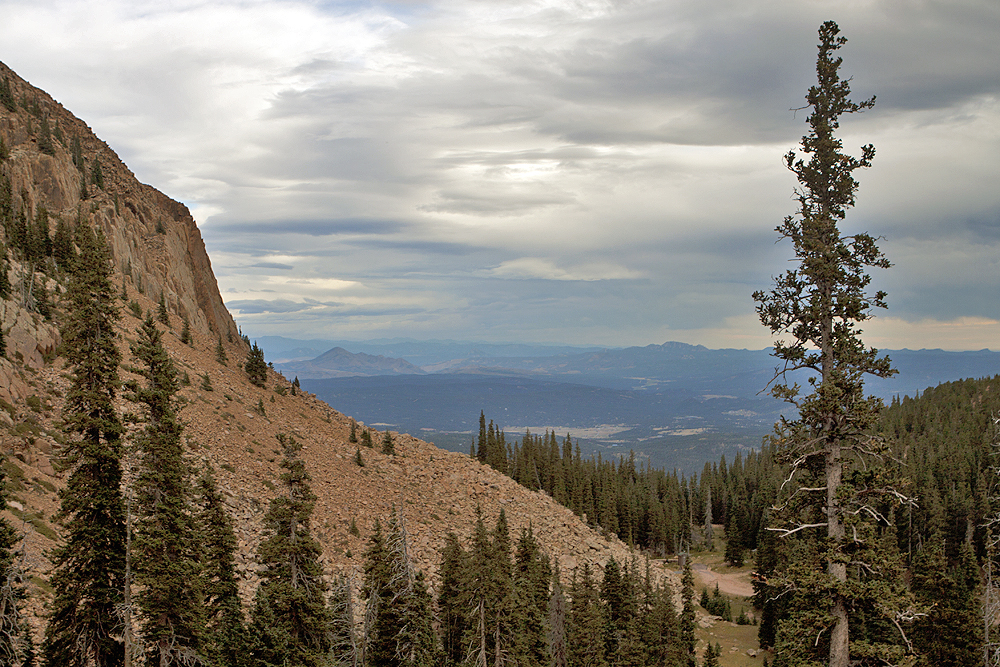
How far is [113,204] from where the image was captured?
235 ft

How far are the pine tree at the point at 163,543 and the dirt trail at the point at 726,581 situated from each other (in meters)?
90.9

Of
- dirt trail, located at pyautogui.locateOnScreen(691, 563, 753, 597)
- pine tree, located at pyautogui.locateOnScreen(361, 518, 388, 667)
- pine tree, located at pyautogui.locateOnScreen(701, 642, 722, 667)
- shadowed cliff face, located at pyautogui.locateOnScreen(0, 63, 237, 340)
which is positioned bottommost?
dirt trail, located at pyautogui.locateOnScreen(691, 563, 753, 597)

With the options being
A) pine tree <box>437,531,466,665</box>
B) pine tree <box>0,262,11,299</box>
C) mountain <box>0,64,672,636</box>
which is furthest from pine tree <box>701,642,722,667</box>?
pine tree <box>0,262,11,299</box>

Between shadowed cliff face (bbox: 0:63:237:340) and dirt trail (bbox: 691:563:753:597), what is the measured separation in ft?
285

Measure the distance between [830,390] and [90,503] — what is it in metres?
22.0

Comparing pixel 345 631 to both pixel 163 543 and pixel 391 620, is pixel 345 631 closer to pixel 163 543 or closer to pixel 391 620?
pixel 391 620

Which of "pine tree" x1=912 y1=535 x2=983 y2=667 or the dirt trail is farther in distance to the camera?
the dirt trail

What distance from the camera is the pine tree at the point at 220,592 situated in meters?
Answer: 23.8

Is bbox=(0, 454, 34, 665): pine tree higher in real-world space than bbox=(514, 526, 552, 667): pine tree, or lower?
higher

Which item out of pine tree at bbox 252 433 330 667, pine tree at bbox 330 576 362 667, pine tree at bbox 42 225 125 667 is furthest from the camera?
pine tree at bbox 330 576 362 667

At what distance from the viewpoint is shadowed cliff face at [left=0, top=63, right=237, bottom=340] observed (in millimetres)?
63781

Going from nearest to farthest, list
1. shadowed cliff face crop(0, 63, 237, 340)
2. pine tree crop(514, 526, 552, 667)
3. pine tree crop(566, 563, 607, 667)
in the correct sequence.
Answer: pine tree crop(514, 526, 552, 667) < pine tree crop(566, 563, 607, 667) < shadowed cliff face crop(0, 63, 237, 340)

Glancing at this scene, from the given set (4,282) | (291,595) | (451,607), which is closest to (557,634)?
(451,607)

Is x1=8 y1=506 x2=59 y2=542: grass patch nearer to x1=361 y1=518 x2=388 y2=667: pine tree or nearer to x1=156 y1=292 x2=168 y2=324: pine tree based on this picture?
x1=361 y1=518 x2=388 y2=667: pine tree
